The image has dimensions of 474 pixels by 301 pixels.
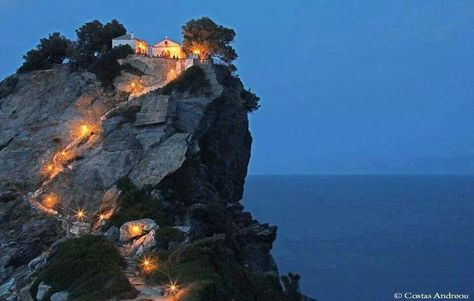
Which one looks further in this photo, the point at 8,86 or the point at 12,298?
the point at 8,86

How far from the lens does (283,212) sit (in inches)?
5699

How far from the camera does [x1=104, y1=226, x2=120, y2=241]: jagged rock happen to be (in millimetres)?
36241

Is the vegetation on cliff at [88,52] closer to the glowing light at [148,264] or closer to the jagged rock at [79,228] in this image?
the jagged rock at [79,228]

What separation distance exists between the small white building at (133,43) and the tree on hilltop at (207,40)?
14.2 ft

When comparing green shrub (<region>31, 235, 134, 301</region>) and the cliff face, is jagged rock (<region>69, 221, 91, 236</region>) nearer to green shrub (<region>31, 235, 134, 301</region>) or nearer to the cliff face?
the cliff face

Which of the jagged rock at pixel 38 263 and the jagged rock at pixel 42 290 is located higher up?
the jagged rock at pixel 38 263

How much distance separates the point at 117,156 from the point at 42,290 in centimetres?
1679

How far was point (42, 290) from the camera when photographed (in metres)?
29.3

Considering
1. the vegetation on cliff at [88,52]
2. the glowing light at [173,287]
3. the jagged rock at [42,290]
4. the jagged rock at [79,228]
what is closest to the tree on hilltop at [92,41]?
the vegetation on cliff at [88,52]

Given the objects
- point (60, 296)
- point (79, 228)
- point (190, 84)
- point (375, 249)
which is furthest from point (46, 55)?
point (375, 249)

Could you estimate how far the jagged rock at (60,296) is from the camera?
27.8 metres

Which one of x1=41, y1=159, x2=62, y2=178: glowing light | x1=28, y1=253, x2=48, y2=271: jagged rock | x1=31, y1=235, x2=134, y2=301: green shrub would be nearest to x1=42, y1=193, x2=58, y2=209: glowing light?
x1=41, y1=159, x2=62, y2=178: glowing light

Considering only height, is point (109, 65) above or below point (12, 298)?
above

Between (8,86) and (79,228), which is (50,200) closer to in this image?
(79,228)
